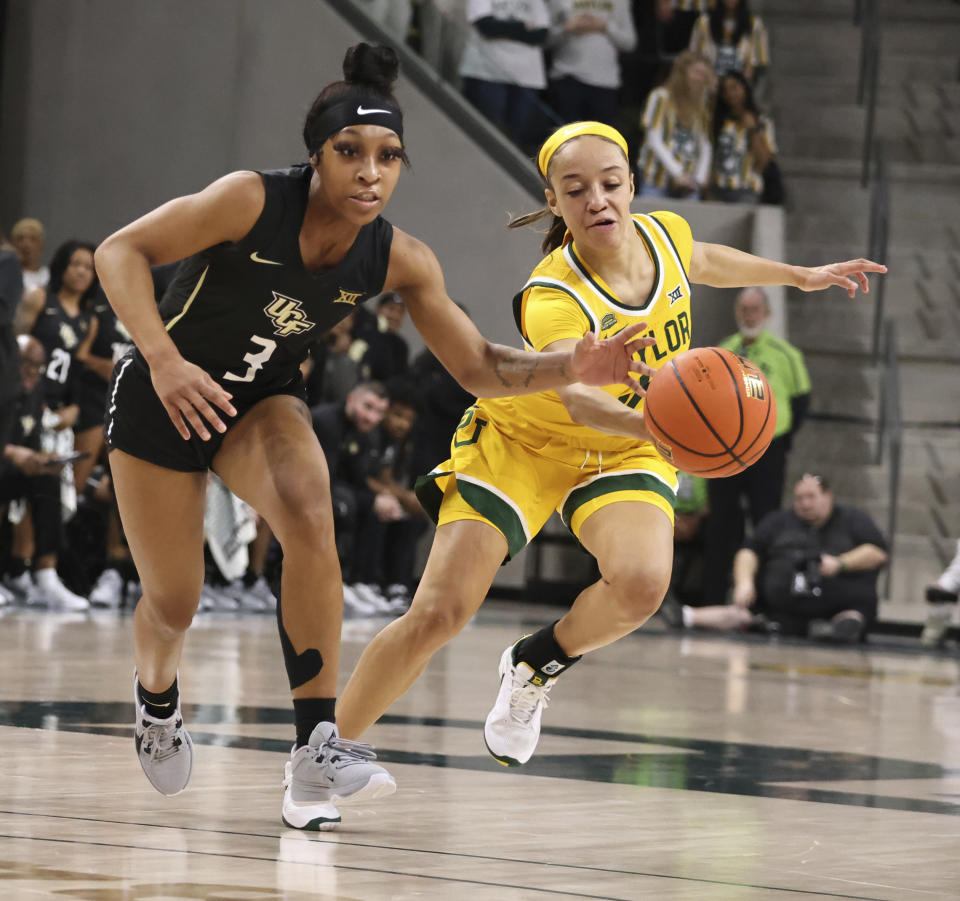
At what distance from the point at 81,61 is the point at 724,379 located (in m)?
11.2

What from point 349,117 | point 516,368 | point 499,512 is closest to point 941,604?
point 499,512

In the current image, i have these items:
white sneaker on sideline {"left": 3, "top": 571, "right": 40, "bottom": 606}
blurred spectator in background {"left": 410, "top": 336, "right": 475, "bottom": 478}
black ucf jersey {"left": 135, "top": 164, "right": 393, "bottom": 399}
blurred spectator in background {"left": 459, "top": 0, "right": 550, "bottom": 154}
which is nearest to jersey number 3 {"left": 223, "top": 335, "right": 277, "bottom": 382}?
black ucf jersey {"left": 135, "top": 164, "right": 393, "bottom": 399}

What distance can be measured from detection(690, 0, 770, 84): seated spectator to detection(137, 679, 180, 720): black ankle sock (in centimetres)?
1037

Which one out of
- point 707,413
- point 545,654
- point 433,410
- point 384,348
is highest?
point 384,348

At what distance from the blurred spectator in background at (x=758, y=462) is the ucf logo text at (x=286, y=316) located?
796 centimetres

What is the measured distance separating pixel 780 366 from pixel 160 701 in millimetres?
8165

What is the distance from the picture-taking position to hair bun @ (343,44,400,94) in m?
4.16

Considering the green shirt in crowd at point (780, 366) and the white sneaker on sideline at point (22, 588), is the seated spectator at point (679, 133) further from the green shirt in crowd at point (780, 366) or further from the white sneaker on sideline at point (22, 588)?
the white sneaker on sideline at point (22, 588)

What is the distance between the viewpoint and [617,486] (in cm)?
489

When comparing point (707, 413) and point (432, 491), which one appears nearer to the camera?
point (707, 413)

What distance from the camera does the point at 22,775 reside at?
177 inches

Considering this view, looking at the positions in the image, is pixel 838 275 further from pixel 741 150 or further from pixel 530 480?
pixel 741 150

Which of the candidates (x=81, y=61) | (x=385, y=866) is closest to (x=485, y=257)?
(x=81, y=61)

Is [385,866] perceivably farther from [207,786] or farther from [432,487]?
[432,487]
